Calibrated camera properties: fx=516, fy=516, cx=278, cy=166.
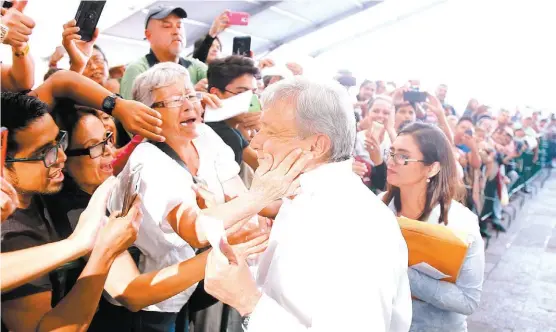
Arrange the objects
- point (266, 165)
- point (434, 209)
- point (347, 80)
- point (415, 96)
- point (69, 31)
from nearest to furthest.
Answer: point (266, 165), point (69, 31), point (434, 209), point (415, 96), point (347, 80)

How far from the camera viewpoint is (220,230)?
1420 millimetres

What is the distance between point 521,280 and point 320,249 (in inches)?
184

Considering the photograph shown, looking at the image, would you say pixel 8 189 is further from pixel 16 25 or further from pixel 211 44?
pixel 211 44

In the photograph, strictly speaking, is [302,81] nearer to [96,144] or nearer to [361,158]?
[96,144]

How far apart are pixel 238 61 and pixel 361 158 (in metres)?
1.42

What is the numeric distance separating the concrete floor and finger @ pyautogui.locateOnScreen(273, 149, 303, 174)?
10.8ft

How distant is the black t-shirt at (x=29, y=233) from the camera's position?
4.44 ft

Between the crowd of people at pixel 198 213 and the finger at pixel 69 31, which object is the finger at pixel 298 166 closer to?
the crowd of people at pixel 198 213

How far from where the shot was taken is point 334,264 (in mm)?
1280

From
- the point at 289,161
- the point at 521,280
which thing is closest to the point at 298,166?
the point at 289,161

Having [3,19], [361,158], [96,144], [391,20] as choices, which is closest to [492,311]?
[361,158]

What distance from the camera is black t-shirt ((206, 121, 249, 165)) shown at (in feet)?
8.42

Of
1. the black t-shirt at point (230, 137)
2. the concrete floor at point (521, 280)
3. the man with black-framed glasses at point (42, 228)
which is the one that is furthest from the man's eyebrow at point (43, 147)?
the concrete floor at point (521, 280)

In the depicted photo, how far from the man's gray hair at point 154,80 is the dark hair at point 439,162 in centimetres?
116
